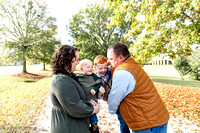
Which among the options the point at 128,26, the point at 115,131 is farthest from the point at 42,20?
the point at 115,131

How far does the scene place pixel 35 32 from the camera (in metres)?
27.3

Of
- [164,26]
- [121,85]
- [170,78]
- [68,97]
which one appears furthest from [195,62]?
[68,97]

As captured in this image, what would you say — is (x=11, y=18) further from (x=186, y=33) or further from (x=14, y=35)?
(x=186, y=33)

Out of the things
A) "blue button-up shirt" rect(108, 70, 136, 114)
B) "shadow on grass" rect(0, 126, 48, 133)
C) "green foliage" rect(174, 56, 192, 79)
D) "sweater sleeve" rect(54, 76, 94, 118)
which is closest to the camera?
"sweater sleeve" rect(54, 76, 94, 118)

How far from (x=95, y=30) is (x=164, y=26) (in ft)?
56.4

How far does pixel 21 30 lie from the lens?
27.2 m

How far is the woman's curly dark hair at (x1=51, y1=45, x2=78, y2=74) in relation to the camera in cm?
177

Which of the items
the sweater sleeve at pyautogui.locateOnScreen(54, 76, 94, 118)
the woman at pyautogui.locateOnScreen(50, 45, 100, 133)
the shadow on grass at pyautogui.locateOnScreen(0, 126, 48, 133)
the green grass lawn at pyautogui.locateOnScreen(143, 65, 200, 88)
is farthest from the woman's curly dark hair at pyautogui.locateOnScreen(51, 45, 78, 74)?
the green grass lawn at pyautogui.locateOnScreen(143, 65, 200, 88)

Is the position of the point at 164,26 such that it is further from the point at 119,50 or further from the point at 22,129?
the point at 22,129

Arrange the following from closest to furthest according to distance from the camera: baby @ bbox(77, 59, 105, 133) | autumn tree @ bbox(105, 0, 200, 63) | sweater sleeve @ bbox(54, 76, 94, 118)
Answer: sweater sleeve @ bbox(54, 76, 94, 118) < baby @ bbox(77, 59, 105, 133) < autumn tree @ bbox(105, 0, 200, 63)

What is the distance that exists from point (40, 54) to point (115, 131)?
1139 inches

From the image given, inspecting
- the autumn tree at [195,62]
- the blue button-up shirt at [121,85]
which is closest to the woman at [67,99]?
the blue button-up shirt at [121,85]

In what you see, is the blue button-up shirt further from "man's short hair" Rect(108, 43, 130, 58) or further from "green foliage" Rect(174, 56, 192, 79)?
"green foliage" Rect(174, 56, 192, 79)

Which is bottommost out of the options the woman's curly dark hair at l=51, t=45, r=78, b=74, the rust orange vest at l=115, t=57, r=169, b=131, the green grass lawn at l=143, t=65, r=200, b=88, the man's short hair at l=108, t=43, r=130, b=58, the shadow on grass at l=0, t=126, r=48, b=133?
the green grass lawn at l=143, t=65, r=200, b=88
